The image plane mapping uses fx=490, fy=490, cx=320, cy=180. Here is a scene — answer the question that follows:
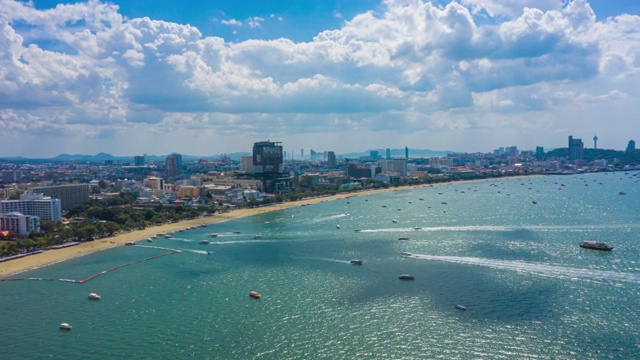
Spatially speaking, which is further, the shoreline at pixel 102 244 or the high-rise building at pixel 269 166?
the high-rise building at pixel 269 166

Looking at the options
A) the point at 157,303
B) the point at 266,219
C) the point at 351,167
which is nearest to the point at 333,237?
the point at 266,219

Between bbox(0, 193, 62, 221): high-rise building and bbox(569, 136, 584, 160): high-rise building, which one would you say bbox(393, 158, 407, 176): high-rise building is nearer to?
bbox(569, 136, 584, 160): high-rise building

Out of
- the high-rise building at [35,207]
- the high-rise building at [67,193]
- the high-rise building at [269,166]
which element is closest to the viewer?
the high-rise building at [35,207]

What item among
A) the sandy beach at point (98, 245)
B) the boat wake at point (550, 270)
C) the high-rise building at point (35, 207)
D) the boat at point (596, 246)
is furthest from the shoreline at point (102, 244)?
the boat at point (596, 246)

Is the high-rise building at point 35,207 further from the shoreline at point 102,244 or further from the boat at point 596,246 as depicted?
the boat at point 596,246

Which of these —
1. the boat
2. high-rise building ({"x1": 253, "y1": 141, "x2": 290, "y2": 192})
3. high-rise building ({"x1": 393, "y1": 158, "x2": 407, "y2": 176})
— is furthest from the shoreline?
high-rise building ({"x1": 393, "y1": 158, "x2": 407, "y2": 176})

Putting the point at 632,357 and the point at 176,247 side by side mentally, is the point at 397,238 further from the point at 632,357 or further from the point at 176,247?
the point at 632,357
